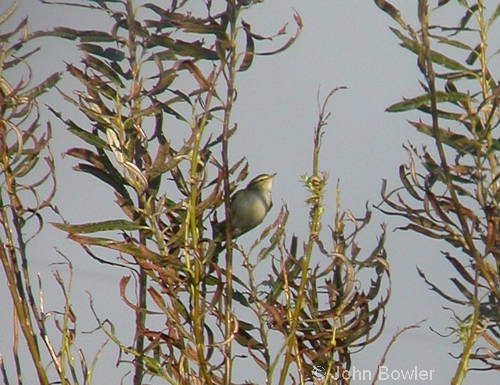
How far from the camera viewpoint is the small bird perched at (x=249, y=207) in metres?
0.70

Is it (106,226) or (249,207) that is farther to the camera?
(249,207)

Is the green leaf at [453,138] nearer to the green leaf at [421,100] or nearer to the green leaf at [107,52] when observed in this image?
the green leaf at [421,100]

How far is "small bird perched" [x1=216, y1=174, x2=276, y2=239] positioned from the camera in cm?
70

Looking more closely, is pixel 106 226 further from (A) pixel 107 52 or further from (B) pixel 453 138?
(B) pixel 453 138

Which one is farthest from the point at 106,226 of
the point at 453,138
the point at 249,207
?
the point at 453,138

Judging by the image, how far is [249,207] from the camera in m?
0.74

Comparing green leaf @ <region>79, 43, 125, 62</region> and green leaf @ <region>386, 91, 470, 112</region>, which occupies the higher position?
green leaf @ <region>79, 43, 125, 62</region>

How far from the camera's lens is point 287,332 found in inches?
24.1

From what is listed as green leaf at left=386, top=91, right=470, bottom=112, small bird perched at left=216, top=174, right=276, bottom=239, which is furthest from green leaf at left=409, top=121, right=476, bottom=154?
small bird perched at left=216, top=174, right=276, bottom=239

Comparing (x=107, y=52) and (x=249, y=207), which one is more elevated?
(x=107, y=52)

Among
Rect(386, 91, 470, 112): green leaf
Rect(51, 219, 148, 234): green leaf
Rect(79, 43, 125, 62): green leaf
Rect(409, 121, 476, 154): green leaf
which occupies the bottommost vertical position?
Rect(51, 219, 148, 234): green leaf

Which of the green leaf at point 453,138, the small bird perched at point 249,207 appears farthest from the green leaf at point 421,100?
the small bird perched at point 249,207

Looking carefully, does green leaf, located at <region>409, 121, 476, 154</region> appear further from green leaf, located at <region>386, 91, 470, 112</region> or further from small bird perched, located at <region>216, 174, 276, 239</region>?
small bird perched, located at <region>216, 174, 276, 239</region>

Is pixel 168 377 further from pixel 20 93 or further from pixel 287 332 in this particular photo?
pixel 20 93
